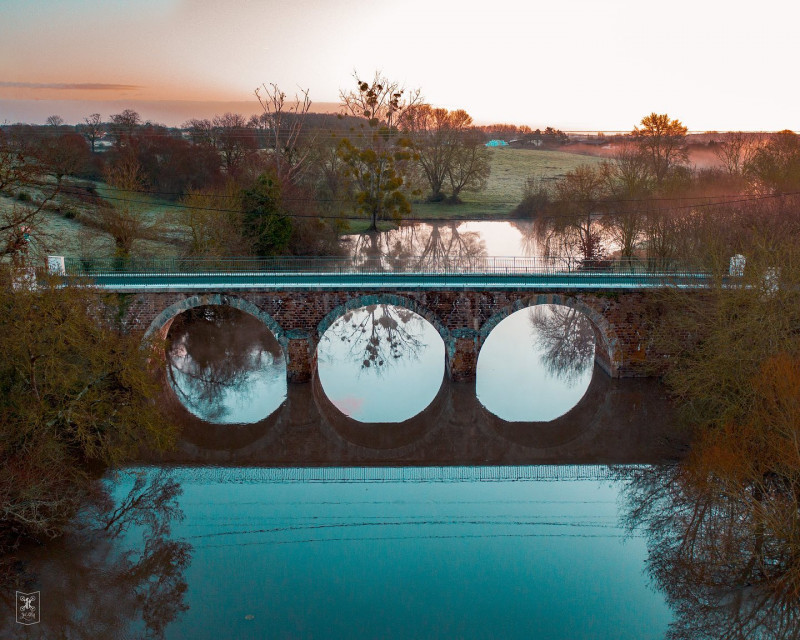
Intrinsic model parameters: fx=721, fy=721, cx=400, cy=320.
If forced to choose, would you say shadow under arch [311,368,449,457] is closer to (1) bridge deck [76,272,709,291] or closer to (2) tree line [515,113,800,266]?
(1) bridge deck [76,272,709,291]

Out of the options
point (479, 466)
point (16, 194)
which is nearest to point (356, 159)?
point (16, 194)

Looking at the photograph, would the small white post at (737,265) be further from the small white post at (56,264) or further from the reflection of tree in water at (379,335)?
the small white post at (56,264)

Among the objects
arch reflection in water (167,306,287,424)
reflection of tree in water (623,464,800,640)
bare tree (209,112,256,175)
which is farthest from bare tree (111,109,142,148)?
reflection of tree in water (623,464,800,640)

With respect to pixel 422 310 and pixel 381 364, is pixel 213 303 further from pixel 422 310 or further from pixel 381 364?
pixel 381 364

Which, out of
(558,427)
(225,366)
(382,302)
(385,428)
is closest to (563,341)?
(558,427)

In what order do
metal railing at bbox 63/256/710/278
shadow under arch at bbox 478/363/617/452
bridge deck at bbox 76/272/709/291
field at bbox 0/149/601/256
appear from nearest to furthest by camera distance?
shadow under arch at bbox 478/363/617/452
bridge deck at bbox 76/272/709/291
metal railing at bbox 63/256/710/278
field at bbox 0/149/601/256

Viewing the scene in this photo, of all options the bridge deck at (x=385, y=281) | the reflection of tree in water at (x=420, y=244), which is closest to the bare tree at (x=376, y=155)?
the reflection of tree in water at (x=420, y=244)

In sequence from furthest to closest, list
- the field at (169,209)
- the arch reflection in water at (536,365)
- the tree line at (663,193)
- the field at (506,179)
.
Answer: the field at (506,179) → the field at (169,209) → the tree line at (663,193) → the arch reflection in water at (536,365)
